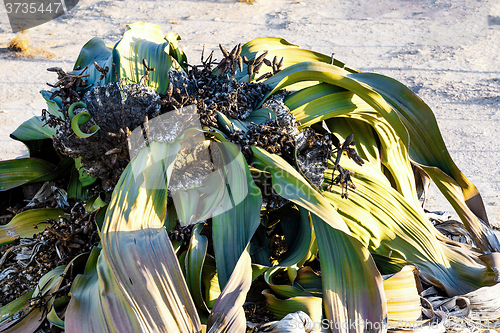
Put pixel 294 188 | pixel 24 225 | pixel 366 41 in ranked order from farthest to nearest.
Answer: pixel 366 41
pixel 24 225
pixel 294 188

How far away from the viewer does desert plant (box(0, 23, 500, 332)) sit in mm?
826

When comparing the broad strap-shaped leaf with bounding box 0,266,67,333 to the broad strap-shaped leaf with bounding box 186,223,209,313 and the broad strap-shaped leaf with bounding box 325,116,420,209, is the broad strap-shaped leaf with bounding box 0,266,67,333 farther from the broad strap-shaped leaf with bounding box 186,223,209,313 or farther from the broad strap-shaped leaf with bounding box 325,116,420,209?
the broad strap-shaped leaf with bounding box 325,116,420,209

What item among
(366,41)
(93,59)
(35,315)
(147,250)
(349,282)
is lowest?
(35,315)

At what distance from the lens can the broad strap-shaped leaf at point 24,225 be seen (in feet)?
3.92

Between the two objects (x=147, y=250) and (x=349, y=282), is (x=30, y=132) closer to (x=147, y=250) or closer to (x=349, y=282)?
(x=147, y=250)

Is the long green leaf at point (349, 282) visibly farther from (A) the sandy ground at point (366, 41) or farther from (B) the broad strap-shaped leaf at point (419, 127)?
(A) the sandy ground at point (366, 41)

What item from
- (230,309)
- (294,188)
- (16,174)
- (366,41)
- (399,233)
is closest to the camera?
(230,309)

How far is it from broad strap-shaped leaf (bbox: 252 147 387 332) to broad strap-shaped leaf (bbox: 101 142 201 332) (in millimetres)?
242

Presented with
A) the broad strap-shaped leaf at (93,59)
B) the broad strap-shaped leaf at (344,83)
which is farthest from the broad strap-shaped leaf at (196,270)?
the broad strap-shaped leaf at (93,59)

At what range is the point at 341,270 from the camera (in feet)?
3.13

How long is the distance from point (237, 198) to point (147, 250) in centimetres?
24

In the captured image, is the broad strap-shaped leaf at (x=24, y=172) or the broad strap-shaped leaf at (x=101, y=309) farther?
the broad strap-shaped leaf at (x=24, y=172)

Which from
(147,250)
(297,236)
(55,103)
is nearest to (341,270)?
(297,236)

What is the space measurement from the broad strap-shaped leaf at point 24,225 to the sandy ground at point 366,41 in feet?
4.39
